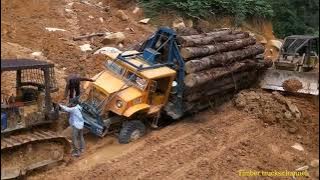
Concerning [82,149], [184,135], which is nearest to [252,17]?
[184,135]

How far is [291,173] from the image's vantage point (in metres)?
11.3

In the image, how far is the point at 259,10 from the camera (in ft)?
77.5

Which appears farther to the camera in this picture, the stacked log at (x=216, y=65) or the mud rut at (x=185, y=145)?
the stacked log at (x=216, y=65)

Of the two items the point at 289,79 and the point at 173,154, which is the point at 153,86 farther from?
the point at 289,79

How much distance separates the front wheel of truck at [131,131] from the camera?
1168cm

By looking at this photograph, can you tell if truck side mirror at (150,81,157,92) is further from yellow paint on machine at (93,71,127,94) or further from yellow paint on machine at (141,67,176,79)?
yellow paint on machine at (93,71,127,94)

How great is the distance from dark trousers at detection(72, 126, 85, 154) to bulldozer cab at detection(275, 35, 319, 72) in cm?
805

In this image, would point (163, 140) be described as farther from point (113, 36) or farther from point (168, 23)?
point (168, 23)

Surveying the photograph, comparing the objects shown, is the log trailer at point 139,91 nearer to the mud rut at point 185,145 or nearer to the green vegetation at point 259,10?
the mud rut at point 185,145

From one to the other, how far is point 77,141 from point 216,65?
4.62 meters

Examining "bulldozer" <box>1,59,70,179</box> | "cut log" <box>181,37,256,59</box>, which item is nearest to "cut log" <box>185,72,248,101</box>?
"cut log" <box>181,37,256,59</box>

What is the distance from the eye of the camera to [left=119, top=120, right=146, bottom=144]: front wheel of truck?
38.3 feet

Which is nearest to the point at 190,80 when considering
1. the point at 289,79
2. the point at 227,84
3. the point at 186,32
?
the point at 227,84

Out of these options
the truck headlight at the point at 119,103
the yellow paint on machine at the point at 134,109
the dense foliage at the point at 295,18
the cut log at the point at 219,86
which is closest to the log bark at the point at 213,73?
the cut log at the point at 219,86
